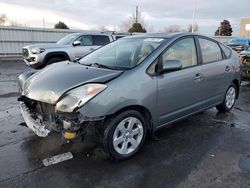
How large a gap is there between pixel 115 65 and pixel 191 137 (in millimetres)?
1793

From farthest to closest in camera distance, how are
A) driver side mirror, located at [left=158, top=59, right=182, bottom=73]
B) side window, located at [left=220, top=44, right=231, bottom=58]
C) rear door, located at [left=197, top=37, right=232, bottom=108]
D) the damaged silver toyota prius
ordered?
side window, located at [left=220, top=44, right=231, bottom=58] < rear door, located at [left=197, top=37, right=232, bottom=108] < driver side mirror, located at [left=158, top=59, right=182, bottom=73] < the damaged silver toyota prius

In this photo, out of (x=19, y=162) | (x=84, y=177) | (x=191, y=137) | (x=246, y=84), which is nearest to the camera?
(x=84, y=177)

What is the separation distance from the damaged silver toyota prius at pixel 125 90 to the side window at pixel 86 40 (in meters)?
5.86

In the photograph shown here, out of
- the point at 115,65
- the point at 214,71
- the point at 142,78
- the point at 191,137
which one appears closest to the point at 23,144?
the point at 115,65

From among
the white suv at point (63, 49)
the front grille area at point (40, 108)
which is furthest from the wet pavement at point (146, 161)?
the white suv at point (63, 49)

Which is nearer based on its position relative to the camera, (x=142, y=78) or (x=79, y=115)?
(x=79, y=115)

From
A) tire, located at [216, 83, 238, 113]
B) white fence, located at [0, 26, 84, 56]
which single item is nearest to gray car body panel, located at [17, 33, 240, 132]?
tire, located at [216, 83, 238, 113]

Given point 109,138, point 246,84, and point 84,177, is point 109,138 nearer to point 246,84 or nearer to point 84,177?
point 84,177

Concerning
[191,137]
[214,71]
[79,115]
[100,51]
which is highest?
[100,51]

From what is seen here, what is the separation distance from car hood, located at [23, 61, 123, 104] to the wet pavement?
0.74 metres

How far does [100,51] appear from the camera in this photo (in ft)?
14.3

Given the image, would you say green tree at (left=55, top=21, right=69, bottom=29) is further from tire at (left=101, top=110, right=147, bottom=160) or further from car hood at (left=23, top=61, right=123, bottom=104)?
tire at (left=101, top=110, right=147, bottom=160)

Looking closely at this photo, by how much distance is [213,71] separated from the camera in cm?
435

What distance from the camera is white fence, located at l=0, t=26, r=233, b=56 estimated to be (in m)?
16.0
